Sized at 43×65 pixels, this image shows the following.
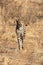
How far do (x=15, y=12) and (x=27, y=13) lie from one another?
0.33 meters

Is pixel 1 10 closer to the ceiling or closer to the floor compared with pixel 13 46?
closer to the ceiling

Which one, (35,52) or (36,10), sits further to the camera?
(36,10)

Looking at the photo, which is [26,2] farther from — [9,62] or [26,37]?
[9,62]

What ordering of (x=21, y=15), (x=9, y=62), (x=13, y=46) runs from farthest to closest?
(x=21, y=15), (x=13, y=46), (x=9, y=62)

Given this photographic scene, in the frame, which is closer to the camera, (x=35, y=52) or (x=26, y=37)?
(x=35, y=52)

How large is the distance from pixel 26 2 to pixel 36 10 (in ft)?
1.33

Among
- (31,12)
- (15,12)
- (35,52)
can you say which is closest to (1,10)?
(15,12)

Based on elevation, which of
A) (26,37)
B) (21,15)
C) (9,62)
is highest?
(21,15)

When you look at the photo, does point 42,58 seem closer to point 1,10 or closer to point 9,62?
point 9,62

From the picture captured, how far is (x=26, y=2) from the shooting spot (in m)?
6.56

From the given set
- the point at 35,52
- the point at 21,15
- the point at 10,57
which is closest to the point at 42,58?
the point at 35,52

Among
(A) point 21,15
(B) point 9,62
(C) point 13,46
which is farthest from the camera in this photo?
(A) point 21,15

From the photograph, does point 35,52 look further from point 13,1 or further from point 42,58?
point 13,1

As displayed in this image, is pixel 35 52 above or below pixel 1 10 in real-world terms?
below
